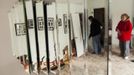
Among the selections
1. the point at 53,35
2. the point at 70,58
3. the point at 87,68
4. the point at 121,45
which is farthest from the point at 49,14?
the point at 121,45

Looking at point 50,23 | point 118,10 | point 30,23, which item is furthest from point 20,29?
point 118,10

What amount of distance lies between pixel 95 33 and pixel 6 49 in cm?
78

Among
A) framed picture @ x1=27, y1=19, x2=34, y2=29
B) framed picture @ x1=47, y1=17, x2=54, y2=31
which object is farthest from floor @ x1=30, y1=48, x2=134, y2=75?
framed picture @ x1=27, y1=19, x2=34, y2=29

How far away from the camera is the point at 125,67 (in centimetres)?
81

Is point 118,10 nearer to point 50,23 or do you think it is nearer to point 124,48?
point 124,48

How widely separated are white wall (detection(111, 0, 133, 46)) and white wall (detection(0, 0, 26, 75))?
31.4 inches

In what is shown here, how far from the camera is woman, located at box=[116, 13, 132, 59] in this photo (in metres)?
0.77

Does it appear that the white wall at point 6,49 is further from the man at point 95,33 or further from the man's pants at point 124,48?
the man's pants at point 124,48

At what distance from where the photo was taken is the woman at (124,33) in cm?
77

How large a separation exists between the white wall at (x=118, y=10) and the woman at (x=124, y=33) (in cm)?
2

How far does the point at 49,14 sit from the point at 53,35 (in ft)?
0.44

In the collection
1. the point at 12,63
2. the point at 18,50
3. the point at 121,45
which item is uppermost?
the point at 121,45

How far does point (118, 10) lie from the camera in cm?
79

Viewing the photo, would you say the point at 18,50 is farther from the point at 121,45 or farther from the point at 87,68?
the point at 121,45
